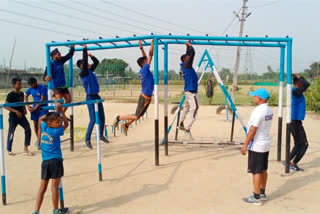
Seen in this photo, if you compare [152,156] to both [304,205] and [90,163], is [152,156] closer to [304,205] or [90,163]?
[90,163]

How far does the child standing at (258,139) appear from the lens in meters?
3.82

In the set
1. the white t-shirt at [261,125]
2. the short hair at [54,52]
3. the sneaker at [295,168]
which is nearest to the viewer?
Result: the white t-shirt at [261,125]

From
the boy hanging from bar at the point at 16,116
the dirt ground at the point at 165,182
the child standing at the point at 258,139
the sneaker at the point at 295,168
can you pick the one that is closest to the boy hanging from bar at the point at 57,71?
the boy hanging from bar at the point at 16,116

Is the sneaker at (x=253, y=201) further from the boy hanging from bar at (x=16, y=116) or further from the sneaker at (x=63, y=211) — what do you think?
the boy hanging from bar at (x=16, y=116)

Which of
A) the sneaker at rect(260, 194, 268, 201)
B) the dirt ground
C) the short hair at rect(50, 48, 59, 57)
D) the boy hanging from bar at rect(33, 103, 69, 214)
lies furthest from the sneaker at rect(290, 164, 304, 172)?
the short hair at rect(50, 48, 59, 57)

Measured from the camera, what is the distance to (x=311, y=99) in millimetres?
15406

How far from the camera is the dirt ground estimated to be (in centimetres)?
392

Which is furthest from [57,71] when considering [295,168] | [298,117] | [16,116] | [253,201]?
[295,168]

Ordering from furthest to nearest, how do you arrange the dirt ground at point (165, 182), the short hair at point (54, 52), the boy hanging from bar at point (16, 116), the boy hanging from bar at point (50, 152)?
the boy hanging from bar at point (16, 116) → the short hair at point (54, 52) → the dirt ground at point (165, 182) → the boy hanging from bar at point (50, 152)

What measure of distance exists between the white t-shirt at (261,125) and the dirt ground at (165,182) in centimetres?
83

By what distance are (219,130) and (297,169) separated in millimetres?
4642

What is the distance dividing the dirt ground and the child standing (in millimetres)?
432

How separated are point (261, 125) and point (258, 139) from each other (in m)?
0.20

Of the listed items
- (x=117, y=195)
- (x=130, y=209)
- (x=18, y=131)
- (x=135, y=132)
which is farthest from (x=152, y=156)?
(x=18, y=131)
